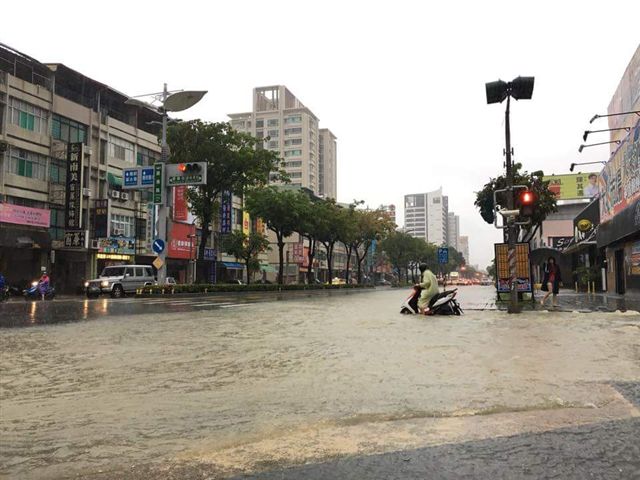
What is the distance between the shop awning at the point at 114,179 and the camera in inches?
1610

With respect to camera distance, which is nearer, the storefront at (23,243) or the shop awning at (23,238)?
the shop awning at (23,238)

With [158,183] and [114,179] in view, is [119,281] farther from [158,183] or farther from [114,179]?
[114,179]

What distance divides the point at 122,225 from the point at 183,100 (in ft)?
57.7

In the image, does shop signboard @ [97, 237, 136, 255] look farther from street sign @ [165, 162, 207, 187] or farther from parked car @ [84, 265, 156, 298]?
street sign @ [165, 162, 207, 187]

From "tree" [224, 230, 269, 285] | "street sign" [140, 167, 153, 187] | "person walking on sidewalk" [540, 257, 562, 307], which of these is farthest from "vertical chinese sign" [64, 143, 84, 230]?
"person walking on sidewalk" [540, 257, 562, 307]

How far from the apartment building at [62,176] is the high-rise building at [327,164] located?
86.6 meters

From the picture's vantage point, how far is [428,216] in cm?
19275

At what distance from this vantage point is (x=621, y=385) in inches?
215

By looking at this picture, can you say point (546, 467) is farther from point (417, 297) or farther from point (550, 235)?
point (550, 235)

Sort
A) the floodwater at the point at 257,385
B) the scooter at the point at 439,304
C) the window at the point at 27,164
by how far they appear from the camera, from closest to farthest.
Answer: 1. the floodwater at the point at 257,385
2. the scooter at the point at 439,304
3. the window at the point at 27,164

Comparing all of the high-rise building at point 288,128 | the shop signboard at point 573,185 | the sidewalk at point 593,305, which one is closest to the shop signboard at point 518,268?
the sidewalk at point 593,305

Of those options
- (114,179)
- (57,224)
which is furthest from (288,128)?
(57,224)

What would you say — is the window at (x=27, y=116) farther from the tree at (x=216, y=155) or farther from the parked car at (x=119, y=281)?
the parked car at (x=119, y=281)

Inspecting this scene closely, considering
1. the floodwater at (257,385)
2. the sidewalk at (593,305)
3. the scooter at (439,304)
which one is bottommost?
the floodwater at (257,385)
